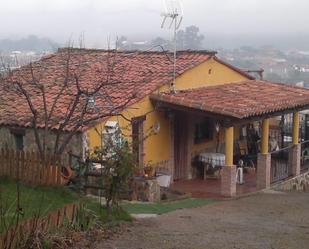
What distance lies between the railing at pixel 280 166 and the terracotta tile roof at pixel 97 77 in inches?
170

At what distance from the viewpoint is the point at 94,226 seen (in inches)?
369

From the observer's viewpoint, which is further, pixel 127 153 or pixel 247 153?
pixel 247 153

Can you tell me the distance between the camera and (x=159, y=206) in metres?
12.8

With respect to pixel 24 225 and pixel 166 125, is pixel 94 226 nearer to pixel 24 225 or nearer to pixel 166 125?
pixel 24 225

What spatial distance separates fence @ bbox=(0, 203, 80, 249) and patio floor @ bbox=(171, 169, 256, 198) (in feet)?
25.4

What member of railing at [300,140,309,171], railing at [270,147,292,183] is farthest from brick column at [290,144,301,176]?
railing at [300,140,309,171]

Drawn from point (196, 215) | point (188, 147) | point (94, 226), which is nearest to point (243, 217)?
point (196, 215)

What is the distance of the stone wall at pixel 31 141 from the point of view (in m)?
14.9

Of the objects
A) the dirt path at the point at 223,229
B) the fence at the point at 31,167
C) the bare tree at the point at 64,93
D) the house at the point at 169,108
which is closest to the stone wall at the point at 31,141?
the house at the point at 169,108

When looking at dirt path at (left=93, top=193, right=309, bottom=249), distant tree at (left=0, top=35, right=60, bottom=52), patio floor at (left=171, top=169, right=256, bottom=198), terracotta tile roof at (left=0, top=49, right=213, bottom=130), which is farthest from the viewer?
distant tree at (left=0, top=35, right=60, bottom=52)

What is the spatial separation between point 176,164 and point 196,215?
22.8ft

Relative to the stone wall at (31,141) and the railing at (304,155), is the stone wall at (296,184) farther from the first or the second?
the stone wall at (31,141)

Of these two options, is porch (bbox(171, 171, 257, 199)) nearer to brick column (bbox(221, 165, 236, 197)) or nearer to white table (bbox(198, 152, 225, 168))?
brick column (bbox(221, 165, 236, 197))

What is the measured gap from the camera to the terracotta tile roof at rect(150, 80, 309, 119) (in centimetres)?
1633
